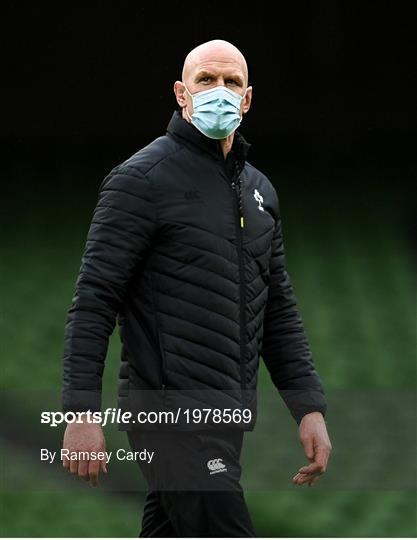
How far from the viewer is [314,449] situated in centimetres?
334

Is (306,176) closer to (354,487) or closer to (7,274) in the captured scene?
(7,274)

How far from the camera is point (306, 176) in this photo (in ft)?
28.0

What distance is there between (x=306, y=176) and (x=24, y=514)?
3734 mm

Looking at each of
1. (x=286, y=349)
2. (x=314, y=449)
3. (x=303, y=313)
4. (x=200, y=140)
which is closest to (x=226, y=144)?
(x=200, y=140)

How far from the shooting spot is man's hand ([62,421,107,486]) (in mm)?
2990

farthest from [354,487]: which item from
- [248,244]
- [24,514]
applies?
[248,244]

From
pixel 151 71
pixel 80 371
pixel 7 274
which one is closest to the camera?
pixel 80 371

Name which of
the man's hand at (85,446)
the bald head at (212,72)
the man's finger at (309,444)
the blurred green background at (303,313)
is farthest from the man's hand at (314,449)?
the blurred green background at (303,313)

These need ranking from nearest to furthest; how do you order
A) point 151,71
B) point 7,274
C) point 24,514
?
point 24,514 < point 7,274 < point 151,71

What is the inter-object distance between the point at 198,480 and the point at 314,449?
0.38 m

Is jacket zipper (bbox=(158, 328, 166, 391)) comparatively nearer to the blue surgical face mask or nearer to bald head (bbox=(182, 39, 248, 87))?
the blue surgical face mask

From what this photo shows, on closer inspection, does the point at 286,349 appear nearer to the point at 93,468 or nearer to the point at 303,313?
the point at 93,468

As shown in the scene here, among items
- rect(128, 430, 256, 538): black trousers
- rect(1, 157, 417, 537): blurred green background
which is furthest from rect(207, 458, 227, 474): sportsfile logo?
rect(1, 157, 417, 537): blurred green background

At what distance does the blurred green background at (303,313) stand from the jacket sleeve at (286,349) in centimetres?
203
